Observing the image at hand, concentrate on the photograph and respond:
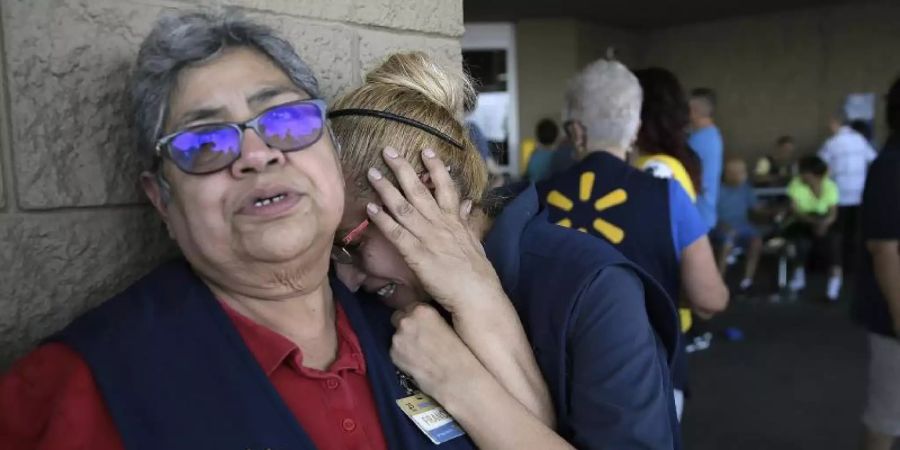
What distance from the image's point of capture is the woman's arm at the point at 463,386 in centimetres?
134

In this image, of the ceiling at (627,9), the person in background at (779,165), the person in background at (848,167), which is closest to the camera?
the person in background at (848,167)

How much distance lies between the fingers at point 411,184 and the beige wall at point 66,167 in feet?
1.84

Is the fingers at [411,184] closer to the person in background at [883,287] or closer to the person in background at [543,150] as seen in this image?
the person in background at [883,287]

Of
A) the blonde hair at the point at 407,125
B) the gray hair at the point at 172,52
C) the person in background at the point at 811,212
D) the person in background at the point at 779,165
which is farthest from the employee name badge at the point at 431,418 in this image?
the person in background at the point at 779,165

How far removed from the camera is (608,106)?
2768mm

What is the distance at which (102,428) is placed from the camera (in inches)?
44.7

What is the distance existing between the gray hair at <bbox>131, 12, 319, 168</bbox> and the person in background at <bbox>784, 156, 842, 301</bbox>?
7614mm

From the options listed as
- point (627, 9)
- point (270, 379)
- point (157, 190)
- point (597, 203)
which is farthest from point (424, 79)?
point (627, 9)

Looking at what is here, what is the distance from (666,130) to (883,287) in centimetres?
105

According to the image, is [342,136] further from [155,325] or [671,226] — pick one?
[671,226]

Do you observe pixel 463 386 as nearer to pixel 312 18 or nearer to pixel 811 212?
pixel 312 18

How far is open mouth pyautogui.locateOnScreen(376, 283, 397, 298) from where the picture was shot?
1.62 meters

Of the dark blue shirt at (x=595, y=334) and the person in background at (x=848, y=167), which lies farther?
the person in background at (x=848, y=167)

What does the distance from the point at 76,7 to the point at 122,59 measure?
0.43ft
